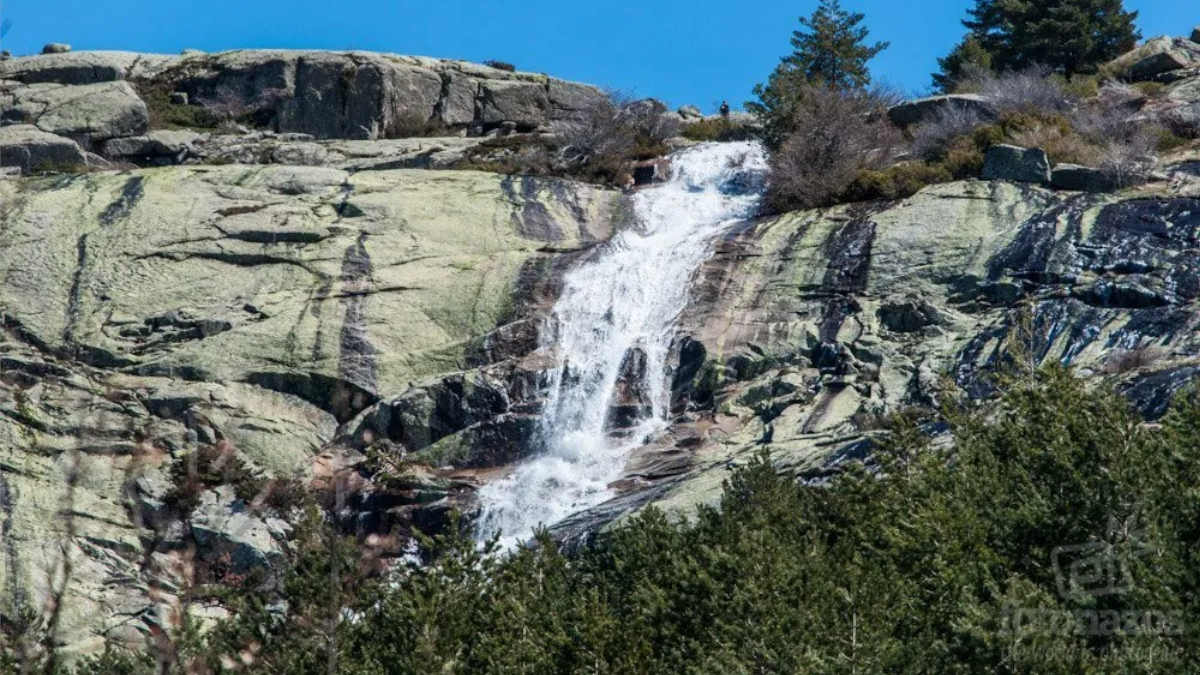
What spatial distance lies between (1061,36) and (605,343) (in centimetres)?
2774

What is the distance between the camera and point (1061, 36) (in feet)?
190

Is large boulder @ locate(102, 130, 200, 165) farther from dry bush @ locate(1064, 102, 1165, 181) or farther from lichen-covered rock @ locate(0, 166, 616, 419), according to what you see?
dry bush @ locate(1064, 102, 1165, 181)

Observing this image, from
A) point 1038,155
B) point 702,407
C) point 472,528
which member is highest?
point 1038,155

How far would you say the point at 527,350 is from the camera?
121 feet

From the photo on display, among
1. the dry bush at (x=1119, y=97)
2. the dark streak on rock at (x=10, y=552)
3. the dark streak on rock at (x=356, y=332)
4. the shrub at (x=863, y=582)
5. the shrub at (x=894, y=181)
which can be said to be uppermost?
the dry bush at (x=1119, y=97)

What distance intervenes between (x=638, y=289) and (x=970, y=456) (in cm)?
1605

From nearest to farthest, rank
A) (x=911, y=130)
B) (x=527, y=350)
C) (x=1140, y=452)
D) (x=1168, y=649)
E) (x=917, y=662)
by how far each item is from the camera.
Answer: (x=1168, y=649) < (x=917, y=662) < (x=1140, y=452) < (x=527, y=350) < (x=911, y=130)

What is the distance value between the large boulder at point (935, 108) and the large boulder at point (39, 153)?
2203 cm

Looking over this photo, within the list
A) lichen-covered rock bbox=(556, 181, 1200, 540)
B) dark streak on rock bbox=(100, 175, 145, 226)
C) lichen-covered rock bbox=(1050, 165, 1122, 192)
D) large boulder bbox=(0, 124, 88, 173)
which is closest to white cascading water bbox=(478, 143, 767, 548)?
lichen-covered rock bbox=(556, 181, 1200, 540)

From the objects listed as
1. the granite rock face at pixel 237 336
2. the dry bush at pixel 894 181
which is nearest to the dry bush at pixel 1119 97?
the dry bush at pixel 894 181

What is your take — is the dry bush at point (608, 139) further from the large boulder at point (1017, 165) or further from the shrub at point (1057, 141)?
the large boulder at point (1017, 165)

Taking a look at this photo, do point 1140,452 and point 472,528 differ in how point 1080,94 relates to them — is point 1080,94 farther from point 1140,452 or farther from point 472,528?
Answer: point 1140,452

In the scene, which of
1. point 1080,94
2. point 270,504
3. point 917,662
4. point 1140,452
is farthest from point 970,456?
point 1080,94

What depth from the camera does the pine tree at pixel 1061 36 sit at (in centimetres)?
5797
